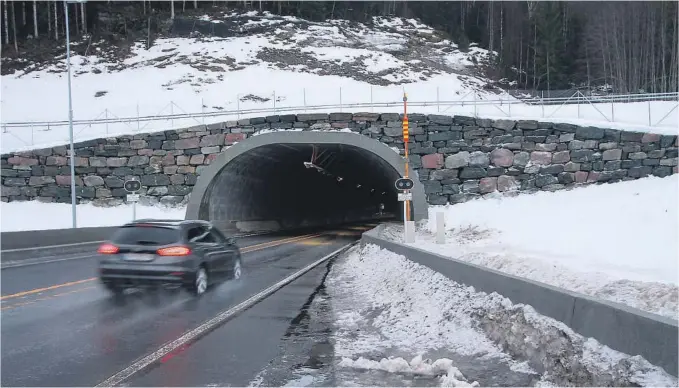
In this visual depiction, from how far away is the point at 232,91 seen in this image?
52.4 meters

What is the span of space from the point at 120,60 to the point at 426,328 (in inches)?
2340

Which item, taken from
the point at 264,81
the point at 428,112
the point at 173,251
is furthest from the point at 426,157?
the point at 264,81

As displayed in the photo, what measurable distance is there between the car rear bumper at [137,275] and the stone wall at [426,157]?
73.2 ft

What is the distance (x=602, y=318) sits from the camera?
5.67m

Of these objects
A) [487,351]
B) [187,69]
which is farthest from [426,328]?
[187,69]

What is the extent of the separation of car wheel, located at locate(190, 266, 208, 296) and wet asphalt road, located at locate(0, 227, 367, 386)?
20cm

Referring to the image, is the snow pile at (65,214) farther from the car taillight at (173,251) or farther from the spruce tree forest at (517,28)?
the spruce tree forest at (517,28)

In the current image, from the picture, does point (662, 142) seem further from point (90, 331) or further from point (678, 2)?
point (678, 2)

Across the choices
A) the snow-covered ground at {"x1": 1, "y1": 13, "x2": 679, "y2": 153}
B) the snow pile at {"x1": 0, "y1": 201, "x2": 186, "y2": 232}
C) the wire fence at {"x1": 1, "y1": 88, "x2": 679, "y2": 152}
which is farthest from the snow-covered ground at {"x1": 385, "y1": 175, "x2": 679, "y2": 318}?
the snow pile at {"x1": 0, "y1": 201, "x2": 186, "y2": 232}

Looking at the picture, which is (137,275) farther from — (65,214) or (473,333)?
(65,214)

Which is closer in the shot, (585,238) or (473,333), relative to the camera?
(473,333)

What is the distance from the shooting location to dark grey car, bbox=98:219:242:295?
1173 cm

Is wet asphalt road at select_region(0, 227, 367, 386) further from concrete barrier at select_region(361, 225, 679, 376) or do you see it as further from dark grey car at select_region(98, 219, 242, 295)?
concrete barrier at select_region(361, 225, 679, 376)

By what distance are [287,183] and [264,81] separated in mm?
11160
